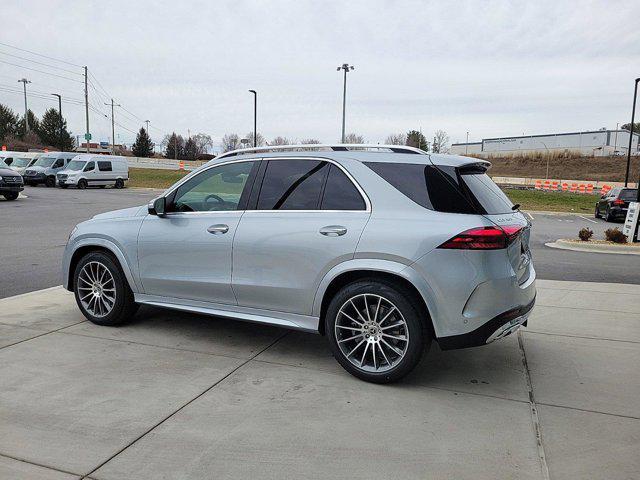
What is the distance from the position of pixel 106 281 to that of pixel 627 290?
7069 mm

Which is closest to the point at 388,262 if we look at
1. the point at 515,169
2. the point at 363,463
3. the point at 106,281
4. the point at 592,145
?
the point at 363,463

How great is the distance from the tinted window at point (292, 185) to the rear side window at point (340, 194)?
65 mm

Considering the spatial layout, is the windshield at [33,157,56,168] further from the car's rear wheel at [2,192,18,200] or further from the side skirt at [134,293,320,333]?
the side skirt at [134,293,320,333]

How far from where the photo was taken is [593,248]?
12.9m

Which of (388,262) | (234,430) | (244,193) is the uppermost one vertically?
(244,193)

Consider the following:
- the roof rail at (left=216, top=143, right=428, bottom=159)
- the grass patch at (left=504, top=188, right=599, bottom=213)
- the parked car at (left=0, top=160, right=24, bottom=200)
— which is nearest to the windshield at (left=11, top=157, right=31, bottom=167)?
the parked car at (left=0, top=160, right=24, bottom=200)

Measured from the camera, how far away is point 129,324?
5.74m

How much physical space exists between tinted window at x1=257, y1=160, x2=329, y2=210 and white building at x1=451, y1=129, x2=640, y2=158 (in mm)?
92065

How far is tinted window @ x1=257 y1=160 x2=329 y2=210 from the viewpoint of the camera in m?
4.61

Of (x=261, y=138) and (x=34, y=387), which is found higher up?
(x=261, y=138)

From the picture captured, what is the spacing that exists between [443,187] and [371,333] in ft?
4.08

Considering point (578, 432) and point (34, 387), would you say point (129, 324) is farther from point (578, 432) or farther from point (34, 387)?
point (578, 432)

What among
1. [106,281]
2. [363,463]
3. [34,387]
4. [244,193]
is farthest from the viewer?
[106,281]

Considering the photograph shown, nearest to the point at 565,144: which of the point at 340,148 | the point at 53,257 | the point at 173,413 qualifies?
the point at 53,257
